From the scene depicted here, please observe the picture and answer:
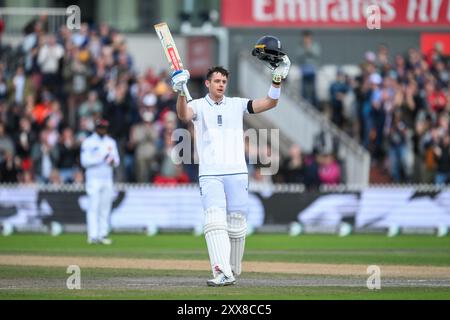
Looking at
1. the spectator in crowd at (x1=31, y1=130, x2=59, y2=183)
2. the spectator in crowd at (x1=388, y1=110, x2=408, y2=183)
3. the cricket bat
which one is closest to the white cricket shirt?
the cricket bat

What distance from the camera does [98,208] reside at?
25.0 meters

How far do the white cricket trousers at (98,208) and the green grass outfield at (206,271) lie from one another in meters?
0.36

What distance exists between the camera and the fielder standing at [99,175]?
2475cm

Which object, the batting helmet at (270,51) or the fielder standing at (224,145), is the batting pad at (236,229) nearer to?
the fielder standing at (224,145)

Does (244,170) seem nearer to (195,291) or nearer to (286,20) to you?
(195,291)

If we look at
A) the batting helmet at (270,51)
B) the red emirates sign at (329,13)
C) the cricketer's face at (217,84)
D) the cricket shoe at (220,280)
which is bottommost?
the cricket shoe at (220,280)

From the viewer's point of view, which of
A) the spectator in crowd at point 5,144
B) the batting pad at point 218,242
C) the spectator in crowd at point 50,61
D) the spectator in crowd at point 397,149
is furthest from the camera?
the spectator in crowd at point 50,61

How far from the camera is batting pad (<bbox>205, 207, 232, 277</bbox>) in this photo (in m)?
14.6

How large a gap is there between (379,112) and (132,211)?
7.16m

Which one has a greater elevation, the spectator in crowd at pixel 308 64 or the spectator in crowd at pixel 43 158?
the spectator in crowd at pixel 308 64

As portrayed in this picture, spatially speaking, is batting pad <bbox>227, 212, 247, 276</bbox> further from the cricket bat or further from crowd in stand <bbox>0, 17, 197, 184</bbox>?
crowd in stand <bbox>0, 17, 197, 184</bbox>

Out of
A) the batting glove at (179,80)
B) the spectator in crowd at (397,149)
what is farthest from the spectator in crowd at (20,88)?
the batting glove at (179,80)

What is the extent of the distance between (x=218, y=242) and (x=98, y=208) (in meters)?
10.7

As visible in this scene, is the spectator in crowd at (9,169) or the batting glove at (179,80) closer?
the batting glove at (179,80)
